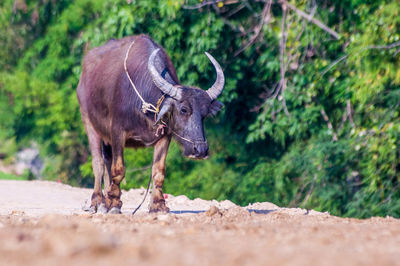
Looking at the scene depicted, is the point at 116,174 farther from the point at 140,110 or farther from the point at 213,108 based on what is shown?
the point at 213,108

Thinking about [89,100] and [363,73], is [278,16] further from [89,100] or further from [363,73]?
[89,100]

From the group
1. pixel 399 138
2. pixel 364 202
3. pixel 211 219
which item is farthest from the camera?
pixel 364 202

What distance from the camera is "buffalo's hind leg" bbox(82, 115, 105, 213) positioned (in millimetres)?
10227

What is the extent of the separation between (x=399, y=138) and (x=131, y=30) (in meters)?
5.90

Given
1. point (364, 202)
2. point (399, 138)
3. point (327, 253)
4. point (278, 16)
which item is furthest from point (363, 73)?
point (327, 253)

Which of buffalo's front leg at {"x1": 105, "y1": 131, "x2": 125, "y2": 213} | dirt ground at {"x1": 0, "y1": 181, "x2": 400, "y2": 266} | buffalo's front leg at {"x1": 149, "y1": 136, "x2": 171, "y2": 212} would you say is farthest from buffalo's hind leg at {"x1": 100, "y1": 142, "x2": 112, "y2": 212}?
dirt ground at {"x1": 0, "y1": 181, "x2": 400, "y2": 266}

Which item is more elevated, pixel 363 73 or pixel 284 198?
pixel 363 73

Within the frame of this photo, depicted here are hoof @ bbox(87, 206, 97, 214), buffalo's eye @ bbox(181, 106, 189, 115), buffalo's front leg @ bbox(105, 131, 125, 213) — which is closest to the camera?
buffalo's eye @ bbox(181, 106, 189, 115)

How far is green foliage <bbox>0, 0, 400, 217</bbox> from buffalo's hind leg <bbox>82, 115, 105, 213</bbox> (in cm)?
416

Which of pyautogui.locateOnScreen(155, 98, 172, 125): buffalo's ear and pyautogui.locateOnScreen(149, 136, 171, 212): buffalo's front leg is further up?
pyautogui.locateOnScreen(155, 98, 172, 125): buffalo's ear

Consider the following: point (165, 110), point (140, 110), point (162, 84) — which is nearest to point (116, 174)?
point (140, 110)

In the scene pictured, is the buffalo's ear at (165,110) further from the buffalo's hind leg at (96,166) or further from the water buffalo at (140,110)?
the buffalo's hind leg at (96,166)

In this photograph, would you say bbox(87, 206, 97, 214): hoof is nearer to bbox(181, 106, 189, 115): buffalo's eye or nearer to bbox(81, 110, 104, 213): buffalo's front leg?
bbox(81, 110, 104, 213): buffalo's front leg

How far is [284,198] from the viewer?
16.2 meters
